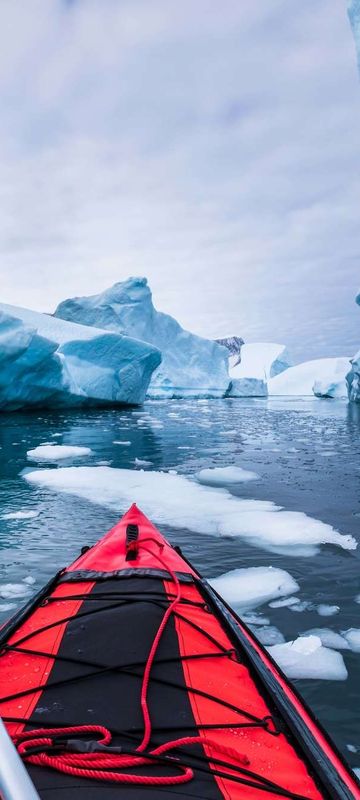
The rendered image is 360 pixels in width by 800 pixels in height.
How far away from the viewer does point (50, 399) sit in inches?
742

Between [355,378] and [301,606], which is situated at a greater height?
[355,378]

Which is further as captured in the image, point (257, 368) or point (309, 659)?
point (257, 368)

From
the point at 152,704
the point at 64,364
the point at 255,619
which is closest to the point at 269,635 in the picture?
the point at 255,619

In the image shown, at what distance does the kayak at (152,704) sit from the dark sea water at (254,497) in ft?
1.41

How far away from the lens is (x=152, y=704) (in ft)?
4.09

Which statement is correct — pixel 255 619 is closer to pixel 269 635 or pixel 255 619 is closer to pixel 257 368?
pixel 269 635

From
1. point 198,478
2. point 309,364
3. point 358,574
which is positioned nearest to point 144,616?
point 358,574

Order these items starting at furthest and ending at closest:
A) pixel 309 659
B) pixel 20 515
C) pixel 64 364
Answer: pixel 64 364 < pixel 20 515 < pixel 309 659

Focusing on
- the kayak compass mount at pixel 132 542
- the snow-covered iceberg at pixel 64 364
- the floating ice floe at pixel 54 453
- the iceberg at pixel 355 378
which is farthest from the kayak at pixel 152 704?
the iceberg at pixel 355 378

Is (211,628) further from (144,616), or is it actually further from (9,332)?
(9,332)

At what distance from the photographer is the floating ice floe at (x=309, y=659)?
1807mm

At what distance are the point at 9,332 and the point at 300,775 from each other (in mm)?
15145

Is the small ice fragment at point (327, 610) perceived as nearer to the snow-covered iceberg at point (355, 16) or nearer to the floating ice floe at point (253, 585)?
the floating ice floe at point (253, 585)

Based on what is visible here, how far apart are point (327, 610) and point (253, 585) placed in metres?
0.44
